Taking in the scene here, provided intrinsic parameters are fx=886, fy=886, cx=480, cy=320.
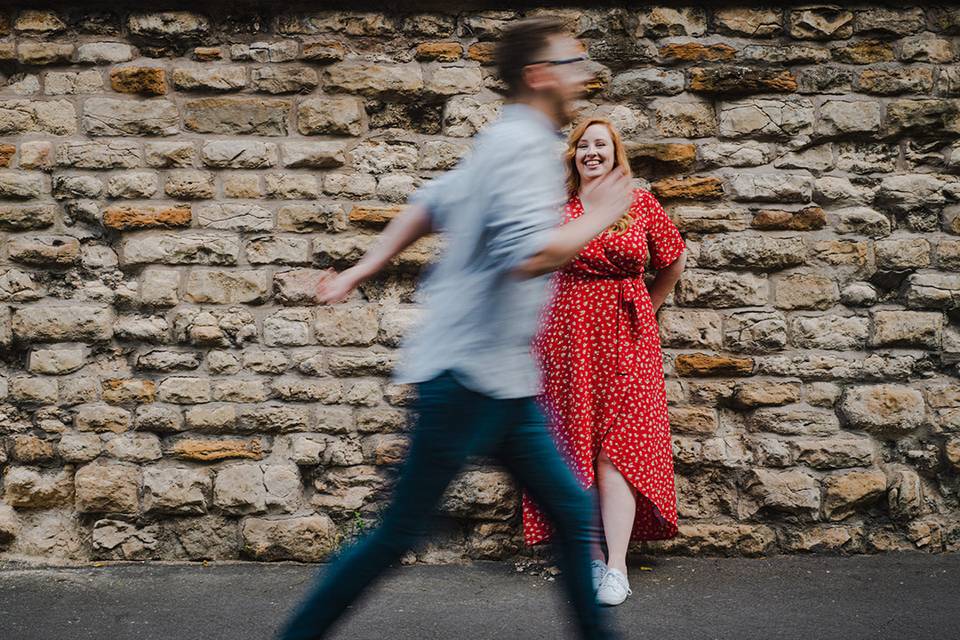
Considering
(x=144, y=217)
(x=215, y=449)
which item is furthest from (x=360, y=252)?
(x=215, y=449)

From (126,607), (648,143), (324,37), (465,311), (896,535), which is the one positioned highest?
(324,37)

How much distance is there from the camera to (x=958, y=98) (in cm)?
396

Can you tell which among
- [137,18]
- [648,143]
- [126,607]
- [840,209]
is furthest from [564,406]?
[137,18]

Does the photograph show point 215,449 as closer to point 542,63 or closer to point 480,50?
point 480,50

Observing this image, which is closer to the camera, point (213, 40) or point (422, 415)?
point (422, 415)

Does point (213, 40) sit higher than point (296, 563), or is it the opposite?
point (213, 40)

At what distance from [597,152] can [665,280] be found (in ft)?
2.07

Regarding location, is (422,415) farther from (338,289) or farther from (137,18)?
(137,18)

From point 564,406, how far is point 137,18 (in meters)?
2.48

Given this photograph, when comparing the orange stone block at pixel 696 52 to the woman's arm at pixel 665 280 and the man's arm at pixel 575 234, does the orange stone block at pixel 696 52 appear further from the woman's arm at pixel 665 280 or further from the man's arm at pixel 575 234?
the man's arm at pixel 575 234

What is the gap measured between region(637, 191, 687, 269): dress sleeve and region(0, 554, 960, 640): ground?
1.36 m

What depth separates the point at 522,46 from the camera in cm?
211

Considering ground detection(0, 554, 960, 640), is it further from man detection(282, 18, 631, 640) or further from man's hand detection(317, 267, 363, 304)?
man's hand detection(317, 267, 363, 304)

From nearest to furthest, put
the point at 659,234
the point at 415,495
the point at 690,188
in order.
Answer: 1. the point at 415,495
2. the point at 659,234
3. the point at 690,188
